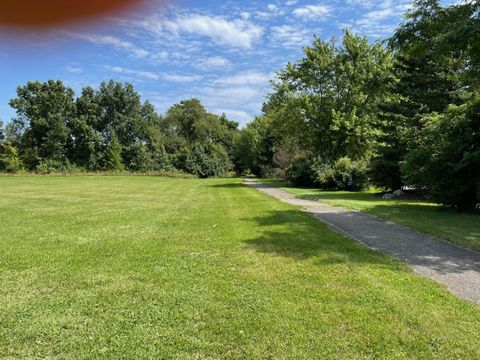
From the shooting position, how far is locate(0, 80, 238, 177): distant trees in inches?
1994

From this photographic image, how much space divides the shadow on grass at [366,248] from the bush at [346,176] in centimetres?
1445

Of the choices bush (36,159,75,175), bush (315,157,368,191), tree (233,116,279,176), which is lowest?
bush (36,159,75,175)

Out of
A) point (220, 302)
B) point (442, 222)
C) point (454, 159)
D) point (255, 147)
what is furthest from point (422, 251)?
point (255, 147)

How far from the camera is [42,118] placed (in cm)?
4991

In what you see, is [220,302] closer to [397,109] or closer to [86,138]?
[397,109]

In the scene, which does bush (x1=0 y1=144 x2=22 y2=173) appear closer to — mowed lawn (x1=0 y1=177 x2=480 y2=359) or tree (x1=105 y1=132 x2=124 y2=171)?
tree (x1=105 y1=132 x2=124 y2=171)

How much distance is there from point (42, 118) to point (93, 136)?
6.74m

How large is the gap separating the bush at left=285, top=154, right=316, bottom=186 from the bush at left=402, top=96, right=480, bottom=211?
527 inches

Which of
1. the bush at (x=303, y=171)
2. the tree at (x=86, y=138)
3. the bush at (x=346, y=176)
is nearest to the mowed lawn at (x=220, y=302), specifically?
the bush at (x=346, y=176)

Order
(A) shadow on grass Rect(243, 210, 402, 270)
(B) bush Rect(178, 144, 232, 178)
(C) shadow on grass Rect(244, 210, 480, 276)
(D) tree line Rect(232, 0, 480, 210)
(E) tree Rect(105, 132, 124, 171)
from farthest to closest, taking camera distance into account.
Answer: (E) tree Rect(105, 132, 124, 171), (B) bush Rect(178, 144, 232, 178), (D) tree line Rect(232, 0, 480, 210), (A) shadow on grass Rect(243, 210, 402, 270), (C) shadow on grass Rect(244, 210, 480, 276)

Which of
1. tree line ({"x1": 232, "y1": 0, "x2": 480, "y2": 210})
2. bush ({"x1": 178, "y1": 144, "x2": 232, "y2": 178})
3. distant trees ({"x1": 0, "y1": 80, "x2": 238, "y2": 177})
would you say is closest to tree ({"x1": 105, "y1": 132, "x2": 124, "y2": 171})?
distant trees ({"x1": 0, "y1": 80, "x2": 238, "y2": 177})

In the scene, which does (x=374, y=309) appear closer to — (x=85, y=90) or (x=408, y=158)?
(x=408, y=158)

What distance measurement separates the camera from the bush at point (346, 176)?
22.9 meters

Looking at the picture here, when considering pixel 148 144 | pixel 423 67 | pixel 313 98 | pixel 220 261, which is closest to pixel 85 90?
pixel 148 144
